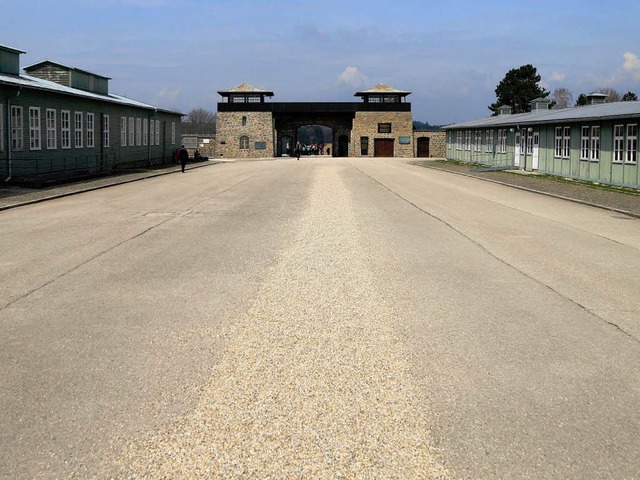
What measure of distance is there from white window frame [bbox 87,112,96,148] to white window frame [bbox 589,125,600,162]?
22.0 m

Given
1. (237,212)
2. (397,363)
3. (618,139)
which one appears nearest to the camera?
(397,363)

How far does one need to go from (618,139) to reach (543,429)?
25.2 metres

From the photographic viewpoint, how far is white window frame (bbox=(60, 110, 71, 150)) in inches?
1176

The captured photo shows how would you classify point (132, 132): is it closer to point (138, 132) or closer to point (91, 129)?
point (138, 132)

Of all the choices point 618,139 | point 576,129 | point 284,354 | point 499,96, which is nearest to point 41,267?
point 284,354

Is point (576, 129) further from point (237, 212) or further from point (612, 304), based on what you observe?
point (612, 304)

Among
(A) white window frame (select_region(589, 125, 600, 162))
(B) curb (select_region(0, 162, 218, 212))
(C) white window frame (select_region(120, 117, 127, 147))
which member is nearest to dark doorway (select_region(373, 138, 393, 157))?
(C) white window frame (select_region(120, 117, 127, 147))

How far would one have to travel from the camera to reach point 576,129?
31.3m

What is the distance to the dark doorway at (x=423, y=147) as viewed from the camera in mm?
75938

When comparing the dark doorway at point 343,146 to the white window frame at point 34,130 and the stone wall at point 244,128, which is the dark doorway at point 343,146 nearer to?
the stone wall at point 244,128

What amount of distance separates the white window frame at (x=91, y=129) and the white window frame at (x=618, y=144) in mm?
22448

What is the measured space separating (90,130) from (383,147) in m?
45.3

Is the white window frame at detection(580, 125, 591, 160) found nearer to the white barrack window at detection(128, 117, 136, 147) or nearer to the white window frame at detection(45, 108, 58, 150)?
the white window frame at detection(45, 108, 58, 150)

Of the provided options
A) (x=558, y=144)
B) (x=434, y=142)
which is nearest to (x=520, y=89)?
(x=434, y=142)
